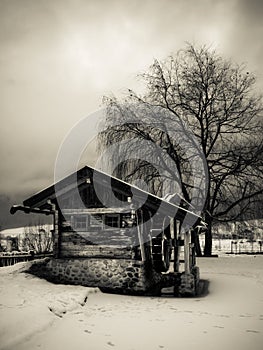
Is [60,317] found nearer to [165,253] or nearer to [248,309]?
[248,309]

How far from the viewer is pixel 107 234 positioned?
38.3 feet

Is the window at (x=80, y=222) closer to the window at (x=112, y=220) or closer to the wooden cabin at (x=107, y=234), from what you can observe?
the wooden cabin at (x=107, y=234)

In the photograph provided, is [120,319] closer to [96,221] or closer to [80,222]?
[96,221]

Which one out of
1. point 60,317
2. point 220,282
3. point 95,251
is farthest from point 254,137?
point 60,317

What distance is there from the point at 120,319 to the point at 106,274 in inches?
147

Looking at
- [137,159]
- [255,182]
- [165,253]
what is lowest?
[165,253]

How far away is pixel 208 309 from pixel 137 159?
468 inches

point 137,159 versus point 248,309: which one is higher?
point 137,159

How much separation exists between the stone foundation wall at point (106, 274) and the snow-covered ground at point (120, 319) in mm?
522

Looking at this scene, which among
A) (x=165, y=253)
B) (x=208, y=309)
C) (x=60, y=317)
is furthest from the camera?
(x=165, y=253)

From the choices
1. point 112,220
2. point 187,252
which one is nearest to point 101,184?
point 112,220

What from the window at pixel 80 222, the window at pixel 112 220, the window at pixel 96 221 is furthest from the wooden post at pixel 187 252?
the window at pixel 80 222

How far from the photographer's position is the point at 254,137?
19859mm

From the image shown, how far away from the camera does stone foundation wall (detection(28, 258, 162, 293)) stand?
36.0 ft
